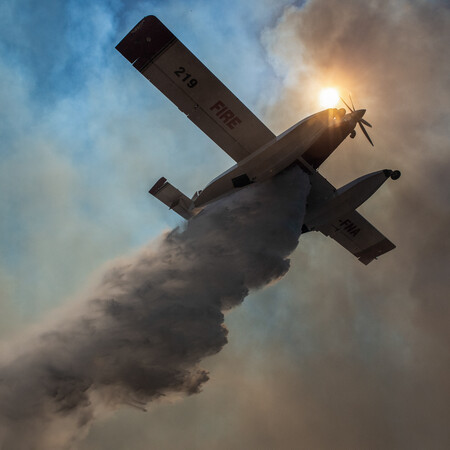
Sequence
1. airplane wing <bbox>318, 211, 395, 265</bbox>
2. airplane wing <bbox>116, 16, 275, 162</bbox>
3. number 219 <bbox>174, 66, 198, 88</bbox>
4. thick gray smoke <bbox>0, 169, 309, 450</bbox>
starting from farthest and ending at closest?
airplane wing <bbox>318, 211, 395, 265</bbox> < number 219 <bbox>174, 66, 198, 88</bbox> < airplane wing <bbox>116, 16, 275, 162</bbox> < thick gray smoke <bbox>0, 169, 309, 450</bbox>

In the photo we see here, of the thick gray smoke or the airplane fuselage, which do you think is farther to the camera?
the airplane fuselage

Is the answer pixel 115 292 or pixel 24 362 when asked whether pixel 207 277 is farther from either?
pixel 24 362

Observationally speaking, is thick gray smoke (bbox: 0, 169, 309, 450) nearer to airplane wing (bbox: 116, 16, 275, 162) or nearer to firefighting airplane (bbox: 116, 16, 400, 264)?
firefighting airplane (bbox: 116, 16, 400, 264)

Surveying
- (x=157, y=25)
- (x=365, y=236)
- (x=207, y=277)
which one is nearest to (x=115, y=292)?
(x=207, y=277)

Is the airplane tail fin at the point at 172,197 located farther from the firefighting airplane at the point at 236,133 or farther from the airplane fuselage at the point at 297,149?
the airplane fuselage at the point at 297,149

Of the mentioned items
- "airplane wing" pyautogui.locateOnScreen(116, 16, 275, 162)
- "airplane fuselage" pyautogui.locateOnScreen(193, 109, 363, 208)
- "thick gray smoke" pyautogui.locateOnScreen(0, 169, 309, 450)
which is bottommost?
"thick gray smoke" pyautogui.locateOnScreen(0, 169, 309, 450)

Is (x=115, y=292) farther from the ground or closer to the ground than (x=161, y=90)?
closer to the ground

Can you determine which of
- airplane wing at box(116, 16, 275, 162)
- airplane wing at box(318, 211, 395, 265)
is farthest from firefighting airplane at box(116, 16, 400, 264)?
airplane wing at box(318, 211, 395, 265)
